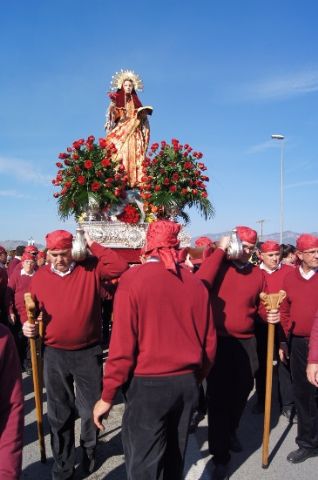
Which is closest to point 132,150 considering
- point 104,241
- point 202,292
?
point 104,241

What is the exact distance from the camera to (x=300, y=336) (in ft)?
15.2

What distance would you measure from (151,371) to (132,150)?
9.00 metres

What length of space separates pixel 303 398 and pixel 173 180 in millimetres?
5835

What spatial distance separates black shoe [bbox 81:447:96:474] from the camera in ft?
13.8

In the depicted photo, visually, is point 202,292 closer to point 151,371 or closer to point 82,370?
point 151,371

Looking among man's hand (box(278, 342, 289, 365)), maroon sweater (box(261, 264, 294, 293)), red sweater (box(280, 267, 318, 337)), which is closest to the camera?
red sweater (box(280, 267, 318, 337))

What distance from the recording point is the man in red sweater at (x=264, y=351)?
18.7 ft

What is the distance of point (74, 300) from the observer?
13.3 feet

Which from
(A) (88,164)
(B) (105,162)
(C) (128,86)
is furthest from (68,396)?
(C) (128,86)

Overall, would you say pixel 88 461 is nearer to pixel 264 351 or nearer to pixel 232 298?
pixel 232 298

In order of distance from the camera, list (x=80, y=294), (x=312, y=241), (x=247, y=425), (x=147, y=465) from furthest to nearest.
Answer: (x=247, y=425) → (x=312, y=241) → (x=80, y=294) → (x=147, y=465)

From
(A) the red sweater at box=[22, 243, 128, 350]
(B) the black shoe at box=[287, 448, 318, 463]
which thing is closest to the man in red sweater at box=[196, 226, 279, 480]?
(B) the black shoe at box=[287, 448, 318, 463]

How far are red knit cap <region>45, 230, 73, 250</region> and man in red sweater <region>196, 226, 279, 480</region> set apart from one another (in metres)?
1.16

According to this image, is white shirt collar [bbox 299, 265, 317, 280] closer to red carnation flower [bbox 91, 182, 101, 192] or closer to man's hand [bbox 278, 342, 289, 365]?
man's hand [bbox 278, 342, 289, 365]
